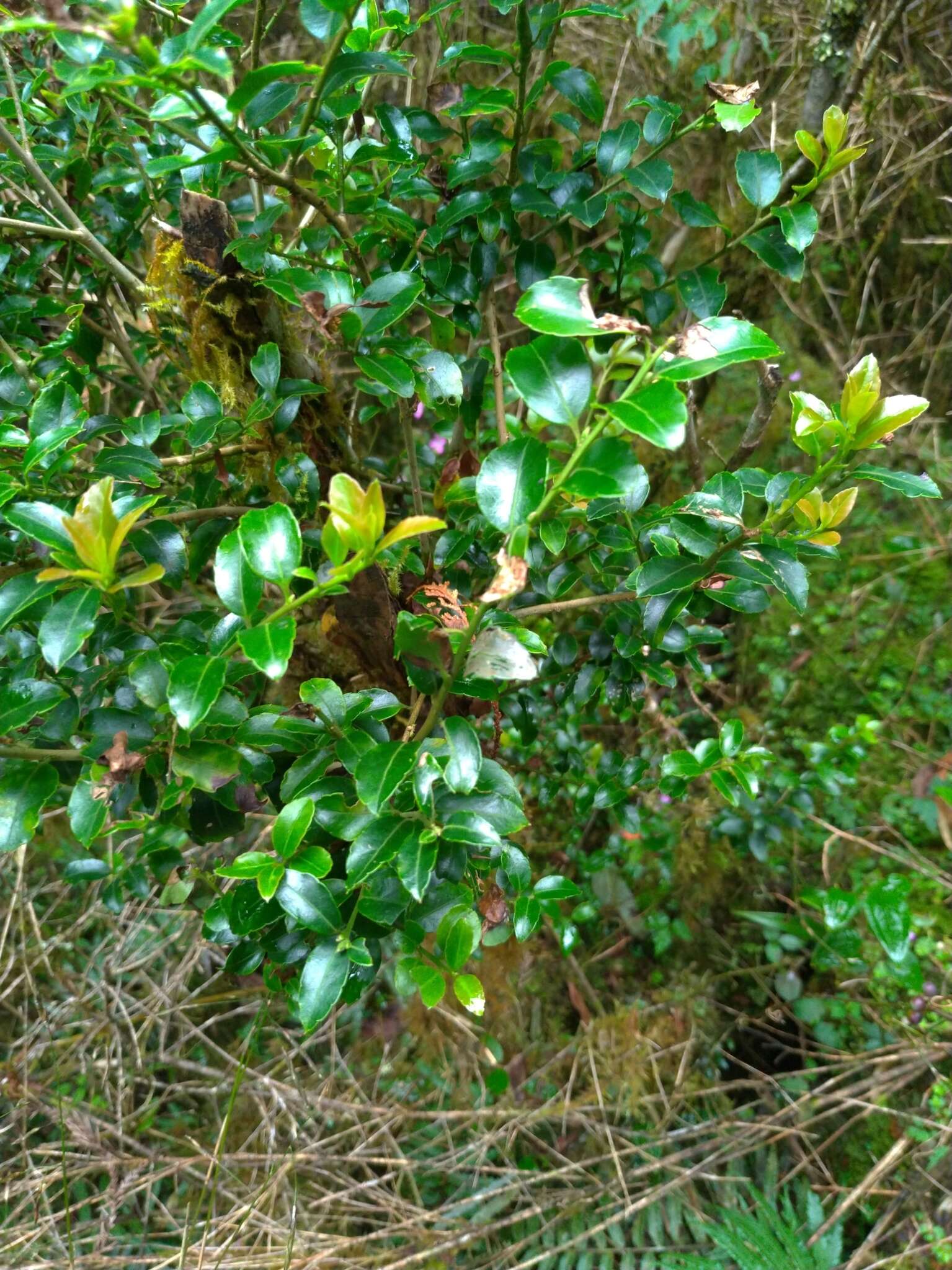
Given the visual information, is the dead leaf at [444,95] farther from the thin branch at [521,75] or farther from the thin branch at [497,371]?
the thin branch at [497,371]

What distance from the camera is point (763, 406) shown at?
83 centimetres

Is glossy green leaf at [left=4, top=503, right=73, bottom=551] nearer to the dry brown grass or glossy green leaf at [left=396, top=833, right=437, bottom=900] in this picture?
glossy green leaf at [left=396, top=833, right=437, bottom=900]

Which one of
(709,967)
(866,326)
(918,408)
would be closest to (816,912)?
(709,967)

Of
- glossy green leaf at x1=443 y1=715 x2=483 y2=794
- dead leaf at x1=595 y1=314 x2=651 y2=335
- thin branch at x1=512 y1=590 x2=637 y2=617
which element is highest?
dead leaf at x1=595 y1=314 x2=651 y2=335

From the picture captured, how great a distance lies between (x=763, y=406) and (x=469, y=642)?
0.52m

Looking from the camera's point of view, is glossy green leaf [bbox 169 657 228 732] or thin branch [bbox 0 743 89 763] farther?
thin branch [bbox 0 743 89 763]

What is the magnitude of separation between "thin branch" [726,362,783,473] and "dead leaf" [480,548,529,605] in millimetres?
425

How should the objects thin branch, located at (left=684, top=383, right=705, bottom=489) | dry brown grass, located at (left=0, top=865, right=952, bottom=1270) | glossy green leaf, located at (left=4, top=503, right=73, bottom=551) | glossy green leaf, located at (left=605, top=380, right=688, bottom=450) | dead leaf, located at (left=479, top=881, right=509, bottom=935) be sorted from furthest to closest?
1. dry brown grass, located at (left=0, top=865, right=952, bottom=1270)
2. thin branch, located at (left=684, top=383, right=705, bottom=489)
3. dead leaf, located at (left=479, top=881, right=509, bottom=935)
4. glossy green leaf, located at (left=4, top=503, right=73, bottom=551)
5. glossy green leaf, located at (left=605, top=380, right=688, bottom=450)

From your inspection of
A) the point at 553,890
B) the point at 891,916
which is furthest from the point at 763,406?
the point at 891,916

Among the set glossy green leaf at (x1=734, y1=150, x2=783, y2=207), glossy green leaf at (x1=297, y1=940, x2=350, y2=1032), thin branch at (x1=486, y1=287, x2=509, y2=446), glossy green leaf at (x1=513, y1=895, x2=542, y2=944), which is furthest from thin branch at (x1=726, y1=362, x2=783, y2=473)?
glossy green leaf at (x1=297, y1=940, x2=350, y2=1032)

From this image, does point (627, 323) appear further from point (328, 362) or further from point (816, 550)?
point (328, 362)

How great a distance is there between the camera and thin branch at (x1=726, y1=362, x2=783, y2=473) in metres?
0.77

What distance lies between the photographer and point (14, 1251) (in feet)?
4.09

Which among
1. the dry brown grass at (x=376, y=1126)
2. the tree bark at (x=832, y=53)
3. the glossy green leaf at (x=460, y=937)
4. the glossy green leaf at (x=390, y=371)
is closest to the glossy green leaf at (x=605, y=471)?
the glossy green leaf at (x=390, y=371)
